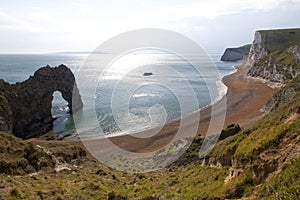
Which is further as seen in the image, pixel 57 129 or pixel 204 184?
pixel 57 129

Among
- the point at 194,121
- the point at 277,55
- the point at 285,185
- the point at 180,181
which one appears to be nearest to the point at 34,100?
the point at 194,121

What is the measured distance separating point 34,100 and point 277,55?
290 feet

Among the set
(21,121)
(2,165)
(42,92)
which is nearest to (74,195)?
(2,165)

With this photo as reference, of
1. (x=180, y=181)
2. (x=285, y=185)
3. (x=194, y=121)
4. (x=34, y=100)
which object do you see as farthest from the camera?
(x=34, y=100)

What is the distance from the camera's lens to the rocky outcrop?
168 ft

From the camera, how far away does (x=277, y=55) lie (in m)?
107

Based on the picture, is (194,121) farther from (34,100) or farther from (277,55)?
(277,55)

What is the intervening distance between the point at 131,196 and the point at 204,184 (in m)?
4.63

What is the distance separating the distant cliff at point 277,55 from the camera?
8844 centimetres

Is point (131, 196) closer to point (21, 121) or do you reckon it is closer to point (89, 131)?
point (89, 131)

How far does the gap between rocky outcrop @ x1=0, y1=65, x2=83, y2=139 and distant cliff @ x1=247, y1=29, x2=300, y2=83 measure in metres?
Answer: 64.5

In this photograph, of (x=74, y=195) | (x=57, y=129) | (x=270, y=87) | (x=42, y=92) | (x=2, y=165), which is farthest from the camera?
(x=270, y=87)

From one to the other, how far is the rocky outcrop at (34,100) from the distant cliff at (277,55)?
212ft

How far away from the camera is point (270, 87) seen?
9081 centimetres
